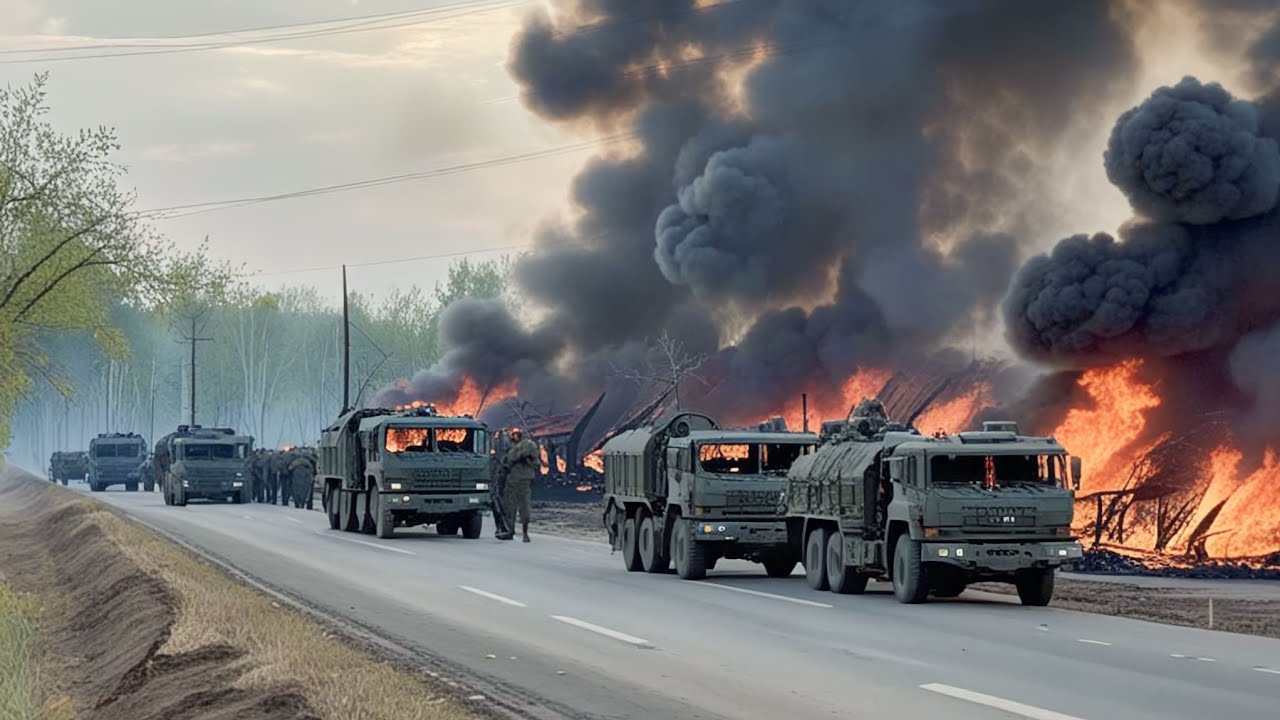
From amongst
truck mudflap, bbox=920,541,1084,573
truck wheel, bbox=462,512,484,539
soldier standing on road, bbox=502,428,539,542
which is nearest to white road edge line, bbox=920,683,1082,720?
truck mudflap, bbox=920,541,1084,573

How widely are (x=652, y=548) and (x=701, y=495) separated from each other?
8.28ft

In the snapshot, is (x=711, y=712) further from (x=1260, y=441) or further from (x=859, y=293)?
(x=859, y=293)

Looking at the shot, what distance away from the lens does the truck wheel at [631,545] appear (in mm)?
29922

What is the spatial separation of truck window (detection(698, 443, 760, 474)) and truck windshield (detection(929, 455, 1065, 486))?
5.12m

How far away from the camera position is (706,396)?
73688mm

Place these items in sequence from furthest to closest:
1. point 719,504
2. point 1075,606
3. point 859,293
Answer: point 859,293 → point 719,504 → point 1075,606

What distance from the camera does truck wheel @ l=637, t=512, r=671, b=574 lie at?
29.0 m

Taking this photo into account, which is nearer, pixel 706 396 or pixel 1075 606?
pixel 1075 606

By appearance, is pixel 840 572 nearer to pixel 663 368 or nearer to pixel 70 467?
pixel 663 368

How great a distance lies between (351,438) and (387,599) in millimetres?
18067

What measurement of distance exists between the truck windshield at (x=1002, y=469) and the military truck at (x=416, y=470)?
17250 mm

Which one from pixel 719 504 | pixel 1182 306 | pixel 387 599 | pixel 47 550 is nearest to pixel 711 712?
pixel 387 599

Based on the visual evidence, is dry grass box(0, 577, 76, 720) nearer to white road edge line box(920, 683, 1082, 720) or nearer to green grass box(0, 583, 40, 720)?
green grass box(0, 583, 40, 720)

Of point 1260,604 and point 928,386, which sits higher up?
point 928,386
